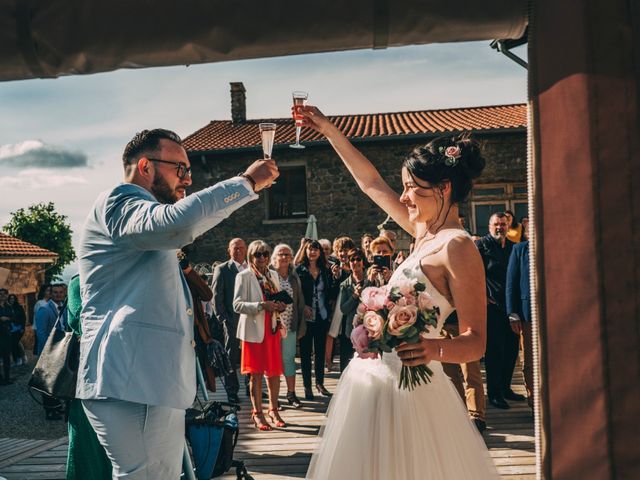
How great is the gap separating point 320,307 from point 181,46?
18.4 ft

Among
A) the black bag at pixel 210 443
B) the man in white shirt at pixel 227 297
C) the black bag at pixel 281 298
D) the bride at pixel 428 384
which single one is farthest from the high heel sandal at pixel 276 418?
the bride at pixel 428 384

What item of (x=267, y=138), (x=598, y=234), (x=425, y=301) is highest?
(x=267, y=138)

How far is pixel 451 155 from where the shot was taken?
2723 millimetres

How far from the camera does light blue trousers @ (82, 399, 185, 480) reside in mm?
2373

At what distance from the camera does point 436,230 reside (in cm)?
273

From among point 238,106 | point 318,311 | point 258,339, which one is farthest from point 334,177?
point 258,339

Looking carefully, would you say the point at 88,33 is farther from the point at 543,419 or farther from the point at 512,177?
the point at 512,177

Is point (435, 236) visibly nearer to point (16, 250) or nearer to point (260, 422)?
point (260, 422)

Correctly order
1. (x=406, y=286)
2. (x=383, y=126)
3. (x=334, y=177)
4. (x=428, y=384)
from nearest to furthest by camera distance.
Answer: (x=406, y=286), (x=428, y=384), (x=334, y=177), (x=383, y=126)

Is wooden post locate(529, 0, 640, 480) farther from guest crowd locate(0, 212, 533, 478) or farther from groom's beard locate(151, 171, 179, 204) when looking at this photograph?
guest crowd locate(0, 212, 533, 478)

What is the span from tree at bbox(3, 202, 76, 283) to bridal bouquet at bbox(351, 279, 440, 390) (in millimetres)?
48280

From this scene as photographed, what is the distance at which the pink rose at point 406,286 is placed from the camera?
2.40 meters

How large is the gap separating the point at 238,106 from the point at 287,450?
17.9 m

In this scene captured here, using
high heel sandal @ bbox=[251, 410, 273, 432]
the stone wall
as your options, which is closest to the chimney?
the stone wall
